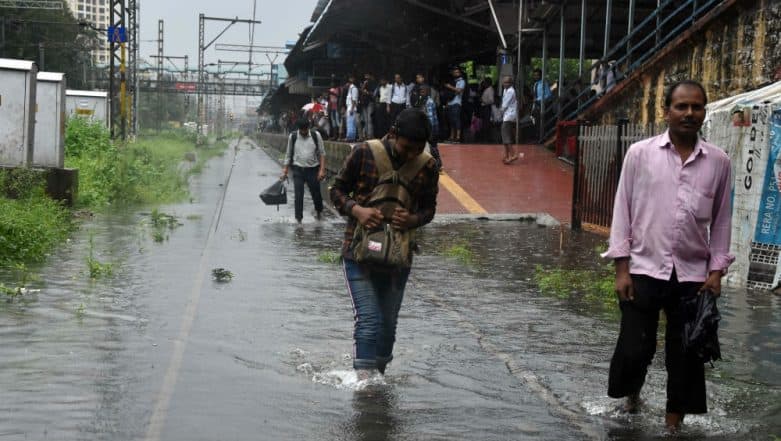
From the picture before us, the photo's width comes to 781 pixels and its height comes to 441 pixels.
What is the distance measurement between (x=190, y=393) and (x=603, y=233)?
950 cm

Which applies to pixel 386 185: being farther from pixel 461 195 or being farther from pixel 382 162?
pixel 461 195

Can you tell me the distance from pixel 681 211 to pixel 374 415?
1.88 meters

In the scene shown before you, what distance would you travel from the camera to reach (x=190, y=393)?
6152 mm

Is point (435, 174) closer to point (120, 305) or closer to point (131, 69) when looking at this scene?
point (120, 305)

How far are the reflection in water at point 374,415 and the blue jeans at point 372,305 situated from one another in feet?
0.53

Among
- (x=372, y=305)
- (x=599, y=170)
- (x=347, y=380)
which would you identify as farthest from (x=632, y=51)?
(x=372, y=305)

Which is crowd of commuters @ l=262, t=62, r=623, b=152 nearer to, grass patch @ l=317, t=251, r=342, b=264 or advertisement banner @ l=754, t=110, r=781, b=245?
grass patch @ l=317, t=251, r=342, b=264

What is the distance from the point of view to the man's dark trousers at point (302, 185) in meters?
16.4

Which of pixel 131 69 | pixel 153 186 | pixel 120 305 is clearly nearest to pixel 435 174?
pixel 120 305

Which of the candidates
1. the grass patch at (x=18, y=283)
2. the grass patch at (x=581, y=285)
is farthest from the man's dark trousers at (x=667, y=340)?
the grass patch at (x=18, y=283)

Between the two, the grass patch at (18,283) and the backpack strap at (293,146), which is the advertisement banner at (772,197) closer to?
the grass patch at (18,283)

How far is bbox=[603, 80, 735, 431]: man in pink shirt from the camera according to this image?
5.25 m

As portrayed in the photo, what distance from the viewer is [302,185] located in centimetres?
1644

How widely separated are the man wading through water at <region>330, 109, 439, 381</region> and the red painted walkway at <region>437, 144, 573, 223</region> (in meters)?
10.4
